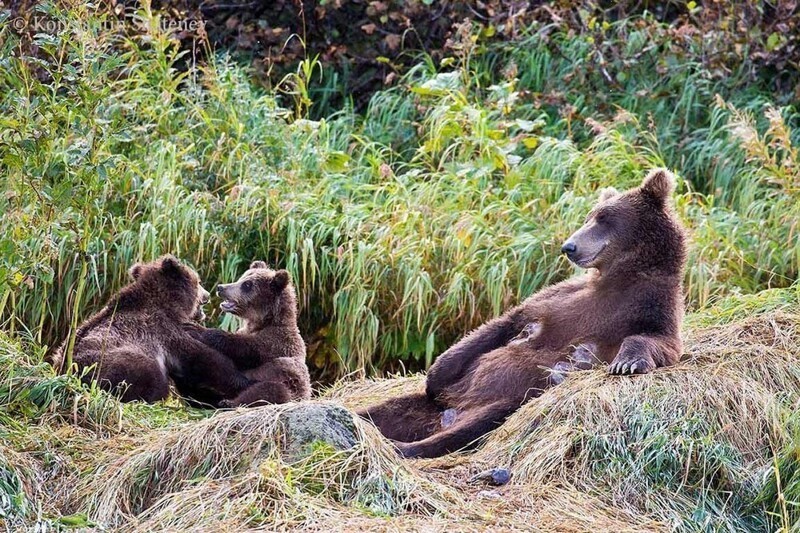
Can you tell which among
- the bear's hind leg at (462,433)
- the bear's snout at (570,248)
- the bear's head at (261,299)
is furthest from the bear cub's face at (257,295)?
the bear's snout at (570,248)

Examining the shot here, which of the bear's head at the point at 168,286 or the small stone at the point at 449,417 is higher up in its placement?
the bear's head at the point at 168,286

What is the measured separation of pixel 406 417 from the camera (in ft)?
21.3

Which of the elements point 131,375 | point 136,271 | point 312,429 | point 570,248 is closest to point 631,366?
point 570,248

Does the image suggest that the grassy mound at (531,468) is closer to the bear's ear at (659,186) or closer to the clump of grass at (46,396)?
the clump of grass at (46,396)

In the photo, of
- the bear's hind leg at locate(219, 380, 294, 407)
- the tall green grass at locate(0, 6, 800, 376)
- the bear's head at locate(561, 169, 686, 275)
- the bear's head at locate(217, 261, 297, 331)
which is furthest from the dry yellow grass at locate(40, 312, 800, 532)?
the tall green grass at locate(0, 6, 800, 376)

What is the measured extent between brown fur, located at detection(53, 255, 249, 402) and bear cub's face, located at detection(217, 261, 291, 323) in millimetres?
162

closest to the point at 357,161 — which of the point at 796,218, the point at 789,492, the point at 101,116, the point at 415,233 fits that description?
the point at 415,233

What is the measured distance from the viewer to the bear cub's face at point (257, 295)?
7168 millimetres

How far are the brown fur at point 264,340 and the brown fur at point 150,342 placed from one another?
97 millimetres

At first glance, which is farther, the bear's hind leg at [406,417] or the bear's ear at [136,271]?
the bear's ear at [136,271]

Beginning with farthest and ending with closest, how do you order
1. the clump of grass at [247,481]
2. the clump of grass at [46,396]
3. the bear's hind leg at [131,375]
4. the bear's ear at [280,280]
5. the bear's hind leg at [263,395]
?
1. the bear's ear at [280,280]
2. the bear's hind leg at [263,395]
3. the bear's hind leg at [131,375]
4. the clump of grass at [46,396]
5. the clump of grass at [247,481]

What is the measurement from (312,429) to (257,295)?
233cm

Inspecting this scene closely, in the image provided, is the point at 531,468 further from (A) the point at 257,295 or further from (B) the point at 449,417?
(A) the point at 257,295

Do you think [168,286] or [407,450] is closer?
[407,450]
